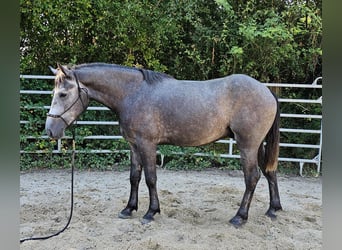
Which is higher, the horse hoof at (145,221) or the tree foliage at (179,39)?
the tree foliage at (179,39)

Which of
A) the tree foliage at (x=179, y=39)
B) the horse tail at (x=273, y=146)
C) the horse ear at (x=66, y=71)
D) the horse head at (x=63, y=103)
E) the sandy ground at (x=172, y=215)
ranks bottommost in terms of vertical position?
the sandy ground at (x=172, y=215)

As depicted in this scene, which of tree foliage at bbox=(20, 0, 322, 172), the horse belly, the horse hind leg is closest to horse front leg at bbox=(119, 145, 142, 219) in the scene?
the horse belly

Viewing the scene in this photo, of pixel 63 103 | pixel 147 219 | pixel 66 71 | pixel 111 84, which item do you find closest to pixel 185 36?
pixel 111 84

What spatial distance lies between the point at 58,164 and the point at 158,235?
9.65 feet

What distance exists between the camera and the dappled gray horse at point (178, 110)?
8.77ft

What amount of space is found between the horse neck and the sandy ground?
1.07 metres

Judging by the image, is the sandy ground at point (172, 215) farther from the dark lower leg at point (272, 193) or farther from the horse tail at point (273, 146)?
the horse tail at point (273, 146)

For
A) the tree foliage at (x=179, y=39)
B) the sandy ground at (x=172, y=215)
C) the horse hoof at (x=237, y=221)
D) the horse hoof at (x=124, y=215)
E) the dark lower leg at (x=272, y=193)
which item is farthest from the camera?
the tree foliage at (x=179, y=39)

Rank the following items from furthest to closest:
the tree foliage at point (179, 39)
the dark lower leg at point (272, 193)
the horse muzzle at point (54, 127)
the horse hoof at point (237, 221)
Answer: the tree foliage at point (179, 39), the dark lower leg at point (272, 193), the horse hoof at point (237, 221), the horse muzzle at point (54, 127)

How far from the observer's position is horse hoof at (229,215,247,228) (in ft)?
8.73

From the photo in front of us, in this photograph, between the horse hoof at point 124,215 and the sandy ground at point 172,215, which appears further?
the horse hoof at point 124,215

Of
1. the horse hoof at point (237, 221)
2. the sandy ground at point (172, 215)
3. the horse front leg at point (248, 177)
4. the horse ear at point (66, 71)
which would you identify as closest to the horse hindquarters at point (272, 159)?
the sandy ground at point (172, 215)

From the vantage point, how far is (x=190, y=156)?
4.98 metres
